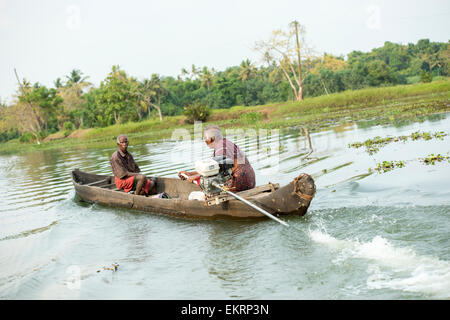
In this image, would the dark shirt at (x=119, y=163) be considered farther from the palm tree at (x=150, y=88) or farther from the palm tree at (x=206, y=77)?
the palm tree at (x=206, y=77)

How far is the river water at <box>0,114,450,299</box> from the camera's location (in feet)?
12.0

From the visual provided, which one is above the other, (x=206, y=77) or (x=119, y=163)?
(x=206, y=77)

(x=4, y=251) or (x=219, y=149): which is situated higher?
(x=219, y=149)

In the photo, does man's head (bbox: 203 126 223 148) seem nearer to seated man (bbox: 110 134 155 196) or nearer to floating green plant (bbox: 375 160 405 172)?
seated man (bbox: 110 134 155 196)

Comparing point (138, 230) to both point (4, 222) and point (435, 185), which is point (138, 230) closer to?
point (4, 222)

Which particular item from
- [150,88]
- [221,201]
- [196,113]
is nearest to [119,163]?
[221,201]

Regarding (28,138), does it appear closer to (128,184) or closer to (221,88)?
(221,88)

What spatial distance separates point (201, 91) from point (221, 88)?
15.4ft

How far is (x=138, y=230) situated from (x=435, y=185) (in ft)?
14.8

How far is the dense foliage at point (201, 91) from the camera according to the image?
136ft

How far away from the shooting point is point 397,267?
3.69 m

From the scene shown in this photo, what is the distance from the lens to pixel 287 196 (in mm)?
5188

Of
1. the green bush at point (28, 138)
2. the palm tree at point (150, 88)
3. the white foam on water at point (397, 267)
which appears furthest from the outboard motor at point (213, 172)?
the green bush at point (28, 138)
